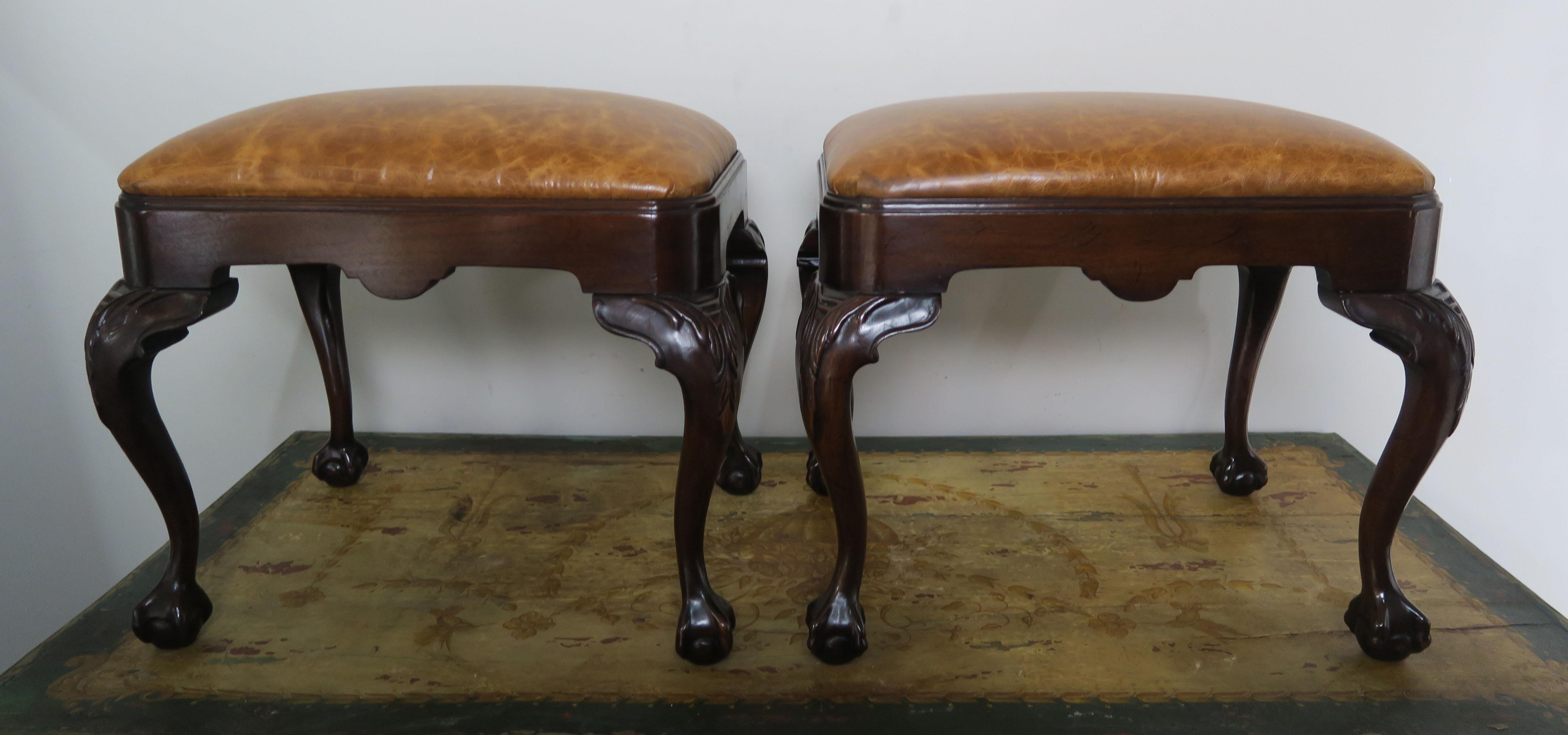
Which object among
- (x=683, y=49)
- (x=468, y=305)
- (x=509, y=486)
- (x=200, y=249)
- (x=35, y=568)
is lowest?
(x=35, y=568)

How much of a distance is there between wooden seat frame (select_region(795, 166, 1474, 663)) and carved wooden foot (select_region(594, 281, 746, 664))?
80mm

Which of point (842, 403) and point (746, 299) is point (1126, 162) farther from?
point (746, 299)

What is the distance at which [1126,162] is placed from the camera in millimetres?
853

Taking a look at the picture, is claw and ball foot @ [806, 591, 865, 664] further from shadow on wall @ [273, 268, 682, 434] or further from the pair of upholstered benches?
shadow on wall @ [273, 268, 682, 434]

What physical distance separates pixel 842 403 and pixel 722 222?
0.22 metres

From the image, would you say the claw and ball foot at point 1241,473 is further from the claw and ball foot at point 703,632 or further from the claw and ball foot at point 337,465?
the claw and ball foot at point 337,465

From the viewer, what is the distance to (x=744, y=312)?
4.39 ft

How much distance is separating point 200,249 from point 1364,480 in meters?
1.54

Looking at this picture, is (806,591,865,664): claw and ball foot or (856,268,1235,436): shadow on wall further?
(856,268,1235,436): shadow on wall

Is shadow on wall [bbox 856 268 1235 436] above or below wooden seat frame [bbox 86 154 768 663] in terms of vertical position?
below

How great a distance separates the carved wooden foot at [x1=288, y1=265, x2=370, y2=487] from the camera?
Answer: 137 cm

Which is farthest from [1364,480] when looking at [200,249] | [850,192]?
[200,249]

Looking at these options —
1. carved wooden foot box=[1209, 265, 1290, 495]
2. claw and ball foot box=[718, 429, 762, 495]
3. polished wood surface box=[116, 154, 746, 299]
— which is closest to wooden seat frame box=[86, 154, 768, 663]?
polished wood surface box=[116, 154, 746, 299]

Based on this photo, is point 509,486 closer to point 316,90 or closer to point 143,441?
point 143,441
